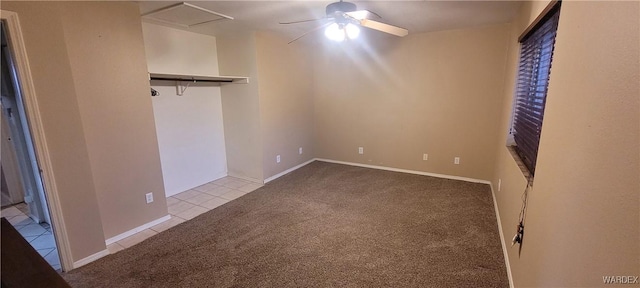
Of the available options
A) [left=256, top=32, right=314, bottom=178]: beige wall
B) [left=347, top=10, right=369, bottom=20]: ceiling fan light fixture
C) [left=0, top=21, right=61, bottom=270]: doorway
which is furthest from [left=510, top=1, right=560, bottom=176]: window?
[left=0, top=21, right=61, bottom=270]: doorway

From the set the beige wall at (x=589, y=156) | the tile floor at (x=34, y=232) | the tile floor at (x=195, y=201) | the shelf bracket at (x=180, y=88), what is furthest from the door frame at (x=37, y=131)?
the beige wall at (x=589, y=156)

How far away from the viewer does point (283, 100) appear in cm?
438

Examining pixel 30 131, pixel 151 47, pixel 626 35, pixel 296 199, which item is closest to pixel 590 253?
pixel 626 35

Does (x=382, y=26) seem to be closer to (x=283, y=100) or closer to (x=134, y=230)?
(x=283, y=100)

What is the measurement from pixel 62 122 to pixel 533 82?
372cm

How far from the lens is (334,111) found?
4.99 m

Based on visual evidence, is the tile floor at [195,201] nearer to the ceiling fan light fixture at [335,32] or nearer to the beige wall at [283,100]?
the beige wall at [283,100]

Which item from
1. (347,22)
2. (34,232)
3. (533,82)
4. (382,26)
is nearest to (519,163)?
(533,82)

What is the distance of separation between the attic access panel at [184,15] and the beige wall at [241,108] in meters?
0.70

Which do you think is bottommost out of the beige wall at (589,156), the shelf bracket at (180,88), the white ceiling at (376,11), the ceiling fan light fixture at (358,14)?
the beige wall at (589,156)

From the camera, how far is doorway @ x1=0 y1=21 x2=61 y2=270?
2.45m

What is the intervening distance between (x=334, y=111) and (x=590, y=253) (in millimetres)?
4270

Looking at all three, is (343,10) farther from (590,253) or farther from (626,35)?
(590,253)

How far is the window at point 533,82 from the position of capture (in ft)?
5.68
